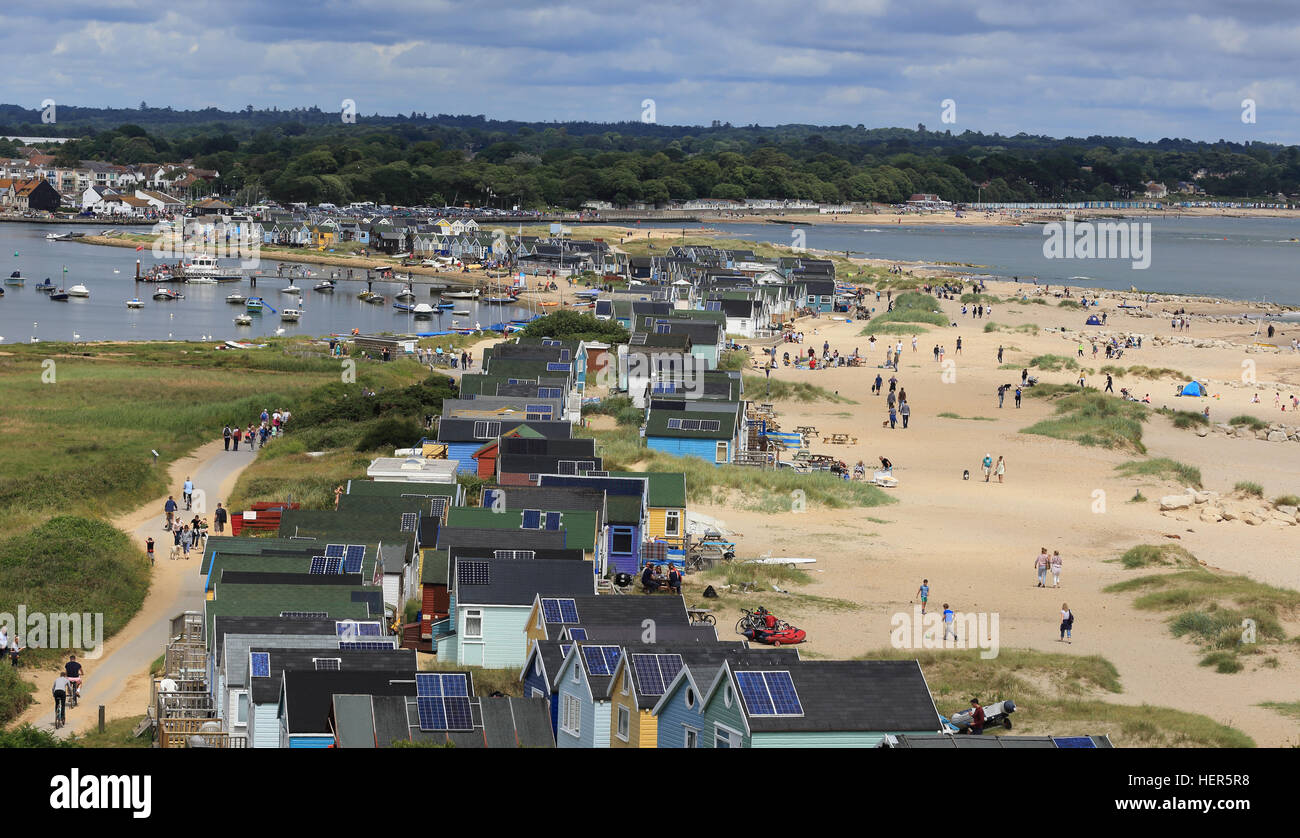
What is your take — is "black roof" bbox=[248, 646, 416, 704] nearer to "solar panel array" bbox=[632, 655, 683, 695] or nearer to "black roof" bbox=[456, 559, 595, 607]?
"solar panel array" bbox=[632, 655, 683, 695]

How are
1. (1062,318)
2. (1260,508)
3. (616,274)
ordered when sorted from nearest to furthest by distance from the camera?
(1260,508), (1062,318), (616,274)

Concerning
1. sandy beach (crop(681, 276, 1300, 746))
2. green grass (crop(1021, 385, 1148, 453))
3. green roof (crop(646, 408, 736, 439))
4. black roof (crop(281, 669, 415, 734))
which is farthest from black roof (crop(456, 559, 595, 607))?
green grass (crop(1021, 385, 1148, 453))

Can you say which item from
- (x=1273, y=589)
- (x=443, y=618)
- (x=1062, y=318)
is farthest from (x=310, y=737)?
(x=1062, y=318)

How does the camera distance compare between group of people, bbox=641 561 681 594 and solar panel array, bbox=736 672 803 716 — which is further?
group of people, bbox=641 561 681 594
